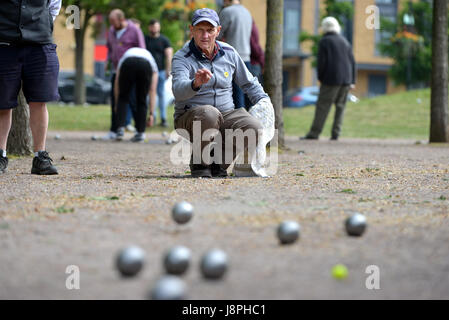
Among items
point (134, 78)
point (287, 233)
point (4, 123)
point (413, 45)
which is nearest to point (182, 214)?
point (287, 233)

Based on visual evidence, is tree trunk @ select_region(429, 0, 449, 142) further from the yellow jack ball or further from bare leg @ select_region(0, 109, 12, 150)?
the yellow jack ball

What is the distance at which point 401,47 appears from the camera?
48.8 m

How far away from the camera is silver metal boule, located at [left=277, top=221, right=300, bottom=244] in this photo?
4.35 metres

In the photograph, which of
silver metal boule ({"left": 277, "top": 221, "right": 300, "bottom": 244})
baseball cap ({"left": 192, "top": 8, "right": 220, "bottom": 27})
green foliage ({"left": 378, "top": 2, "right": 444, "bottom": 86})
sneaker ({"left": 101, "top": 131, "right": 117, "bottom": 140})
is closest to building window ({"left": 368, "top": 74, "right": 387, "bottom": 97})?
green foliage ({"left": 378, "top": 2, "right": 444, "bottom": 86})

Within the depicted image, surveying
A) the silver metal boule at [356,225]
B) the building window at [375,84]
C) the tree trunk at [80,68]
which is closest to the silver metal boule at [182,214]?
the silver metal boule at [356,225]

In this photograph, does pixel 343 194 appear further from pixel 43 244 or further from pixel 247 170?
pixel 43 244

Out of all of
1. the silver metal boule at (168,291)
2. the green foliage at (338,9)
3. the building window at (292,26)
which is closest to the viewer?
the silver metal boule at (168,291)

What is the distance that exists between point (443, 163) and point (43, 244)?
705 cm

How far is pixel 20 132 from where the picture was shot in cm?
991

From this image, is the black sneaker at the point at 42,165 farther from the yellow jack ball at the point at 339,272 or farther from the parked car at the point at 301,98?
the parked car at the point at 301,98

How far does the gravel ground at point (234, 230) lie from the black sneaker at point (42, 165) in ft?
0.56

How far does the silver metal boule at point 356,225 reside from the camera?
4.59 m
